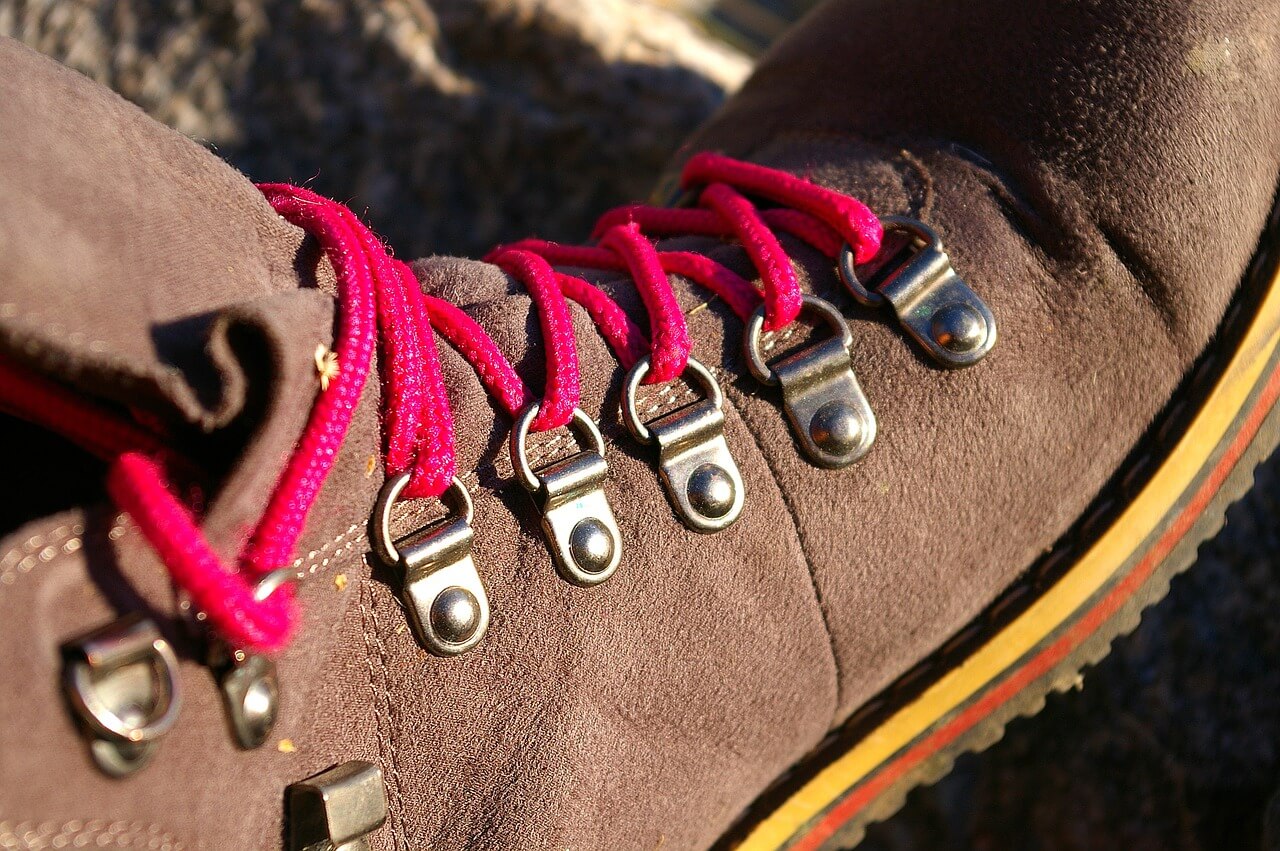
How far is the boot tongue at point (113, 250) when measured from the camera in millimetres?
547

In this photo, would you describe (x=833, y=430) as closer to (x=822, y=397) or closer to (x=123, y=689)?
(x=822, y=397)

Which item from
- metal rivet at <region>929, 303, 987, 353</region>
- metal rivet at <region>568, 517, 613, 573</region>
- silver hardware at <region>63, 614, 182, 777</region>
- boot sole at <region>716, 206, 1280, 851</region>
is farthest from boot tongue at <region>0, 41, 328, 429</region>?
boot sole at <region>716, 206, 1280, 851</region>

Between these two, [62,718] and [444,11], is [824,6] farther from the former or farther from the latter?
[62,718]

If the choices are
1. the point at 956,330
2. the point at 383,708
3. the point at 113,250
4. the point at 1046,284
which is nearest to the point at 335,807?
the point at 383,708

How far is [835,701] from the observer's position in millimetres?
914

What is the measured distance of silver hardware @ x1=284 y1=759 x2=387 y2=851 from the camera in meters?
0.66

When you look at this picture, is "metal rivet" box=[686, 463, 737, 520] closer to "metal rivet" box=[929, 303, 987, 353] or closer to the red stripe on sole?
"metal rivet" box=[929, 303, 987, 353]

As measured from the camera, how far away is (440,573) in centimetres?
70

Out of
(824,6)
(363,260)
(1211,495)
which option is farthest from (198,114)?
(1211,495)

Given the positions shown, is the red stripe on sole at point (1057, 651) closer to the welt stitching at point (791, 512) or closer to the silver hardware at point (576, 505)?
the welt stitching at point (791, 512)

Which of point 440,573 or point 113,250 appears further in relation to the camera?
point 440,573

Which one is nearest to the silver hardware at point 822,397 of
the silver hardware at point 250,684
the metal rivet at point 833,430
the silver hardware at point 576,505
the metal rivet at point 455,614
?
the metal rivet at point 833,430

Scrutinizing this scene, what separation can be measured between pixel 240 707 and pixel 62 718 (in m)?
0.09

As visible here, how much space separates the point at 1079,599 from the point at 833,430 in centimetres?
30
